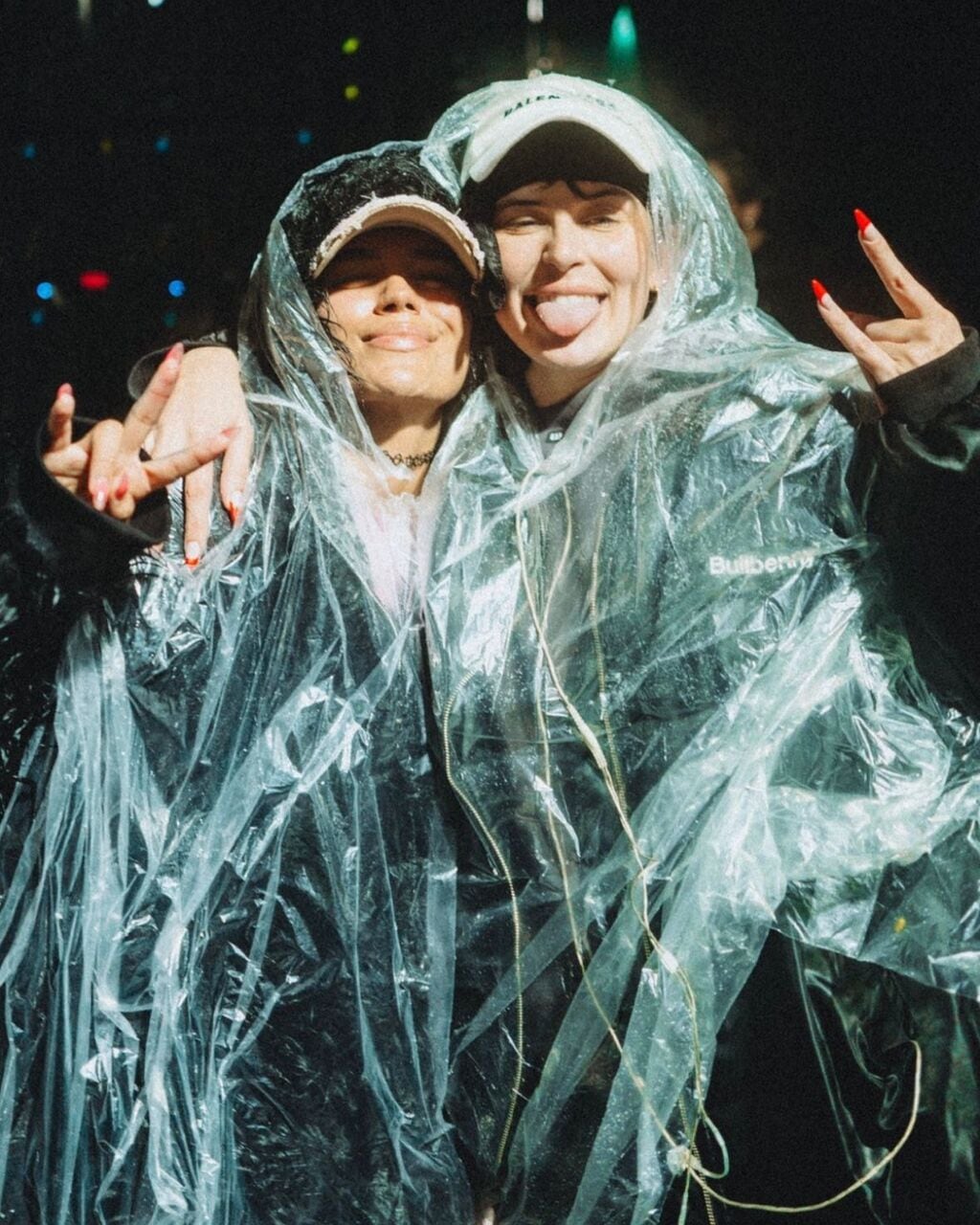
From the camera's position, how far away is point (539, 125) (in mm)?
1076

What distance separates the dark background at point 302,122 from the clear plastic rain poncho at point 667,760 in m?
0.67

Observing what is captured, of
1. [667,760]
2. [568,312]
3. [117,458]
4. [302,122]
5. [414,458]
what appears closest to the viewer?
[117,458]

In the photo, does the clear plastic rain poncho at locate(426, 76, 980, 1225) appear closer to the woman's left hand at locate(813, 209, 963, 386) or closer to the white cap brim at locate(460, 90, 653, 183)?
the woman's left hand at locate(813, 209, 963, 386)

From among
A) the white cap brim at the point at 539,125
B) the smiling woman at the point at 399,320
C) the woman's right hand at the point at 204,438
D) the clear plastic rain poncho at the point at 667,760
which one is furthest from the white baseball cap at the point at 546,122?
the woman's right hand at the point at 204,438

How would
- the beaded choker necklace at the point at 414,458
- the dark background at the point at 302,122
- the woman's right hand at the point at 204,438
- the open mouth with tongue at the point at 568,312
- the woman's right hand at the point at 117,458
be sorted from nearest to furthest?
1. the woman's right hand at the point at 117,458
2. the woman's right hand at the point at 204,438
3. the open mouth with tongue at the point at 568,312
4. the beaded choker necklace at the point at 414,458
5. the dark background at the point at 302,122

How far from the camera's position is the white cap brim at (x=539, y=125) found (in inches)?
42.3

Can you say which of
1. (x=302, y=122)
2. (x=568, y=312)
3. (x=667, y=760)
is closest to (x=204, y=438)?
(x=568, y=312)

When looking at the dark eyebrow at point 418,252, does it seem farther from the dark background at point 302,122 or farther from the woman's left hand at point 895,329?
the woman's left hand at point 895,329

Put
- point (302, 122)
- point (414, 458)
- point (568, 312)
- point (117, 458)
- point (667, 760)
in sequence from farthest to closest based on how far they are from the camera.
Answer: point (302, 122)
point (414, 458)
point (568, 312)
point (667, 760)
point (117, 458)

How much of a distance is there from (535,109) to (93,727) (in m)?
0.86

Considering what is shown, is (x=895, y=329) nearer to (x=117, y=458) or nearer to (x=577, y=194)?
(x=577, y=194)

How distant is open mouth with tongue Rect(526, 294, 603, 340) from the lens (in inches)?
41.2

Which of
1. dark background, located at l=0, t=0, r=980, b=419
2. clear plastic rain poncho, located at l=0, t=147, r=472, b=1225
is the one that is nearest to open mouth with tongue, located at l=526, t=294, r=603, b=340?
clear plastic rain poncho, located at l=0, t=147, r=472, b=1225

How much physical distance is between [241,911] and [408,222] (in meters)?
0.81
